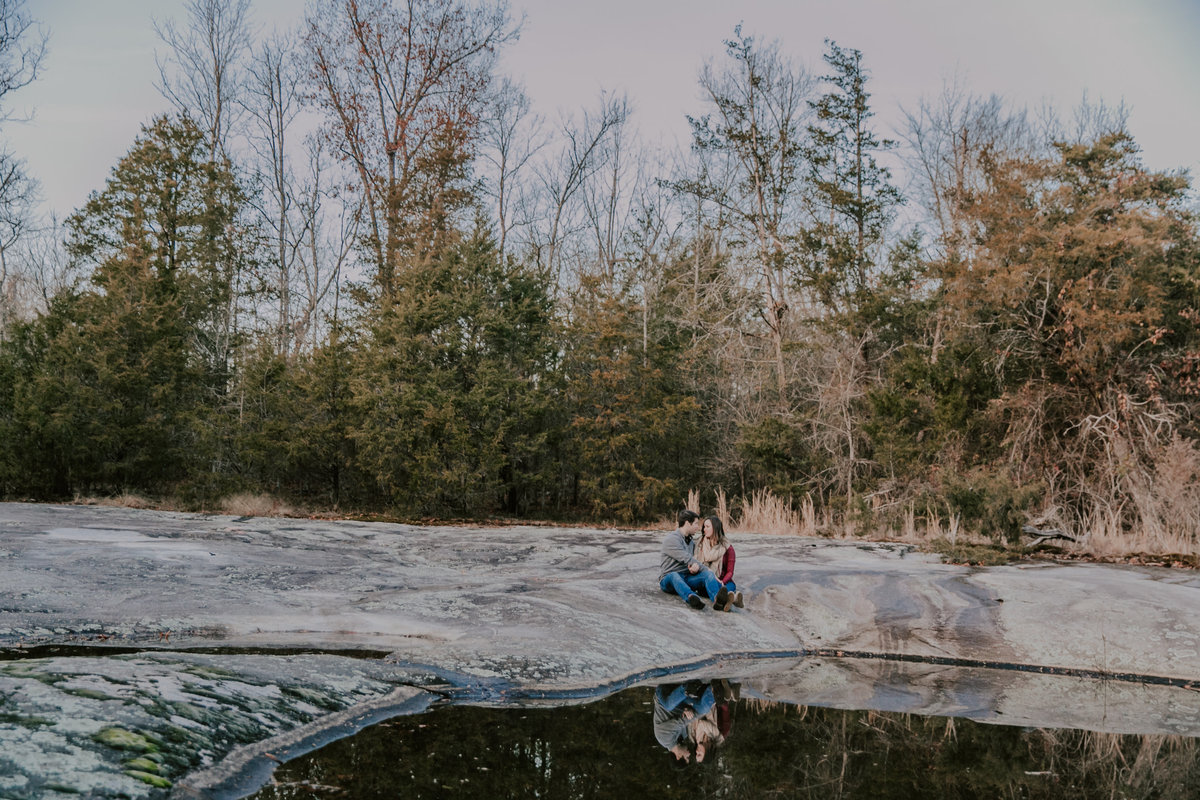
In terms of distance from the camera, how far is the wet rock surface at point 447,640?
388 cm

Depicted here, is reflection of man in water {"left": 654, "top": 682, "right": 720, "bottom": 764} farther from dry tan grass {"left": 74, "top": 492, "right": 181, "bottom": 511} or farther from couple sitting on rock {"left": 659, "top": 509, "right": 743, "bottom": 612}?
dry tan grass {"left": 74, "top": 492, "right": 181, "bottom": 511}

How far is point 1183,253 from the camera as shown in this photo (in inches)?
597

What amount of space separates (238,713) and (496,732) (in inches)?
52.2

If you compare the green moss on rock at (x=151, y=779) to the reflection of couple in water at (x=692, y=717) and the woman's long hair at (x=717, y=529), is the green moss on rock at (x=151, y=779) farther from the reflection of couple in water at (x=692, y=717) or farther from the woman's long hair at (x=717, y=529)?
the woman's long hair at (x=717, y=529)

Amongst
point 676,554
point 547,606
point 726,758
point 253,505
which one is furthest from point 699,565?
point 253,505

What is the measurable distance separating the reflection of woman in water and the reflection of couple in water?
2367 millimetres

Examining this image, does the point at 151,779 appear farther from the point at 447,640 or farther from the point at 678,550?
the point at 678,550

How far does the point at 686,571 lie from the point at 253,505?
11.9 m

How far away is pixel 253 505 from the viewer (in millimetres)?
17109

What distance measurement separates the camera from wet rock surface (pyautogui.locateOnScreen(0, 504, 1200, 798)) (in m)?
3.88

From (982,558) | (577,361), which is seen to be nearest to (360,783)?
(982,558)

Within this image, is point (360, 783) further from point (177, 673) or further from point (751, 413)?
point (751, 413)

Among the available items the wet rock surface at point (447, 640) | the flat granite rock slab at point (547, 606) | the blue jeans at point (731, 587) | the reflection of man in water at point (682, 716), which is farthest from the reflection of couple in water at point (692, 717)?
the blue jeans at point (731, 587)

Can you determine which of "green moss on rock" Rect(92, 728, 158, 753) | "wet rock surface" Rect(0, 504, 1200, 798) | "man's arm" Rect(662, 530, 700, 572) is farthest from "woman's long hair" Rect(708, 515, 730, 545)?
"green moss on rock" Rect(92, 728, 158, 753)
